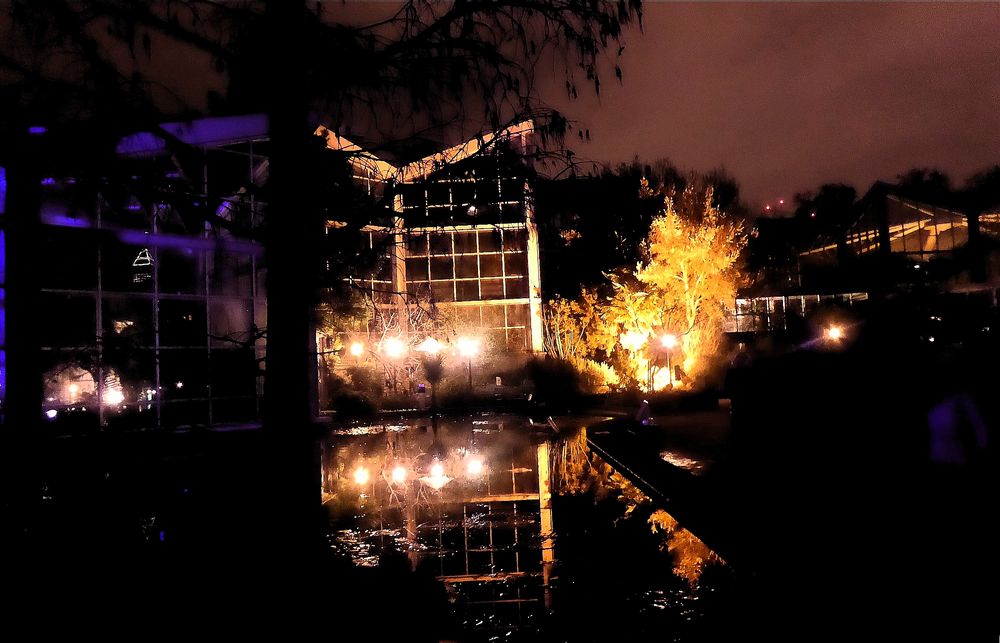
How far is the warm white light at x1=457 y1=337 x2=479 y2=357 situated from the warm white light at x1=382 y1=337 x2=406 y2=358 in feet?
6.32

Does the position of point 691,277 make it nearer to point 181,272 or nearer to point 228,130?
point 228,130

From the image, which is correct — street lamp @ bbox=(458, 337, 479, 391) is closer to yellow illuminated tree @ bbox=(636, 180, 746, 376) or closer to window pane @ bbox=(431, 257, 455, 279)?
window pane @ bbox=(431, 257, 455, 279)

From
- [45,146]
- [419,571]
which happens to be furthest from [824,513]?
[45,146]

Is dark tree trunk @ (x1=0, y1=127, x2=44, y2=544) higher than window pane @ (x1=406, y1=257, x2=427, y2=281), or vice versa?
window pane @ (x1=406, y1=257, x2=427, y2=281)

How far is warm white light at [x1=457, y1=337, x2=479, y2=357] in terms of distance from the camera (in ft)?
80.9

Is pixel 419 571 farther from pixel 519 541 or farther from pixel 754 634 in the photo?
pixel 519 541

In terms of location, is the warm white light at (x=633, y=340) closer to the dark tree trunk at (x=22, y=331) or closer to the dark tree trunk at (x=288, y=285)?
the dark tree trunk at (x=22, y=331)

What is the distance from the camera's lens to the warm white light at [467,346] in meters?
24.7

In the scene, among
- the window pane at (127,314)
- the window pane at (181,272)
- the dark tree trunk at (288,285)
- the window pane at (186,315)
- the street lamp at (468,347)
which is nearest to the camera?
the dark tree trunk at (288,285)

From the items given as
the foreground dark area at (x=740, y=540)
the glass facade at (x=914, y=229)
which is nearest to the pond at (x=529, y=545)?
the foreground dark area at (x=740, y=540)

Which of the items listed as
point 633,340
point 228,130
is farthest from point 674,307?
point 228,130

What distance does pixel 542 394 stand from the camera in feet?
83.9

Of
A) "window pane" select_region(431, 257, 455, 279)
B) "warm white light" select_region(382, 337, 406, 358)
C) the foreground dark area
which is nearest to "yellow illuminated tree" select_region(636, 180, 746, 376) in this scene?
"window pane" select_region(431, 257, 455, 279)

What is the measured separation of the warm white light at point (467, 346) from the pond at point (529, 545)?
11.6 m
